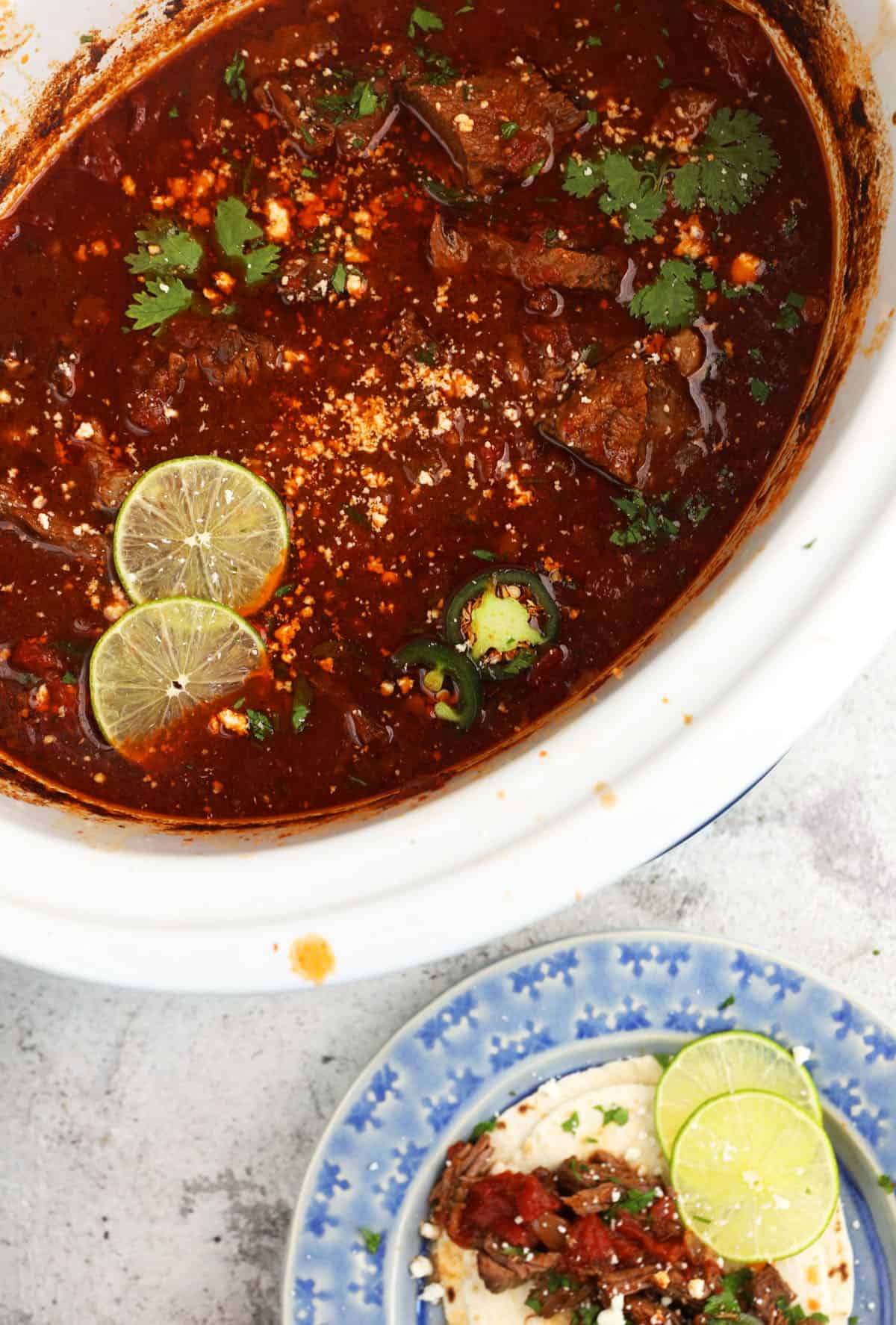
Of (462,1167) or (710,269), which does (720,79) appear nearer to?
(710,269)

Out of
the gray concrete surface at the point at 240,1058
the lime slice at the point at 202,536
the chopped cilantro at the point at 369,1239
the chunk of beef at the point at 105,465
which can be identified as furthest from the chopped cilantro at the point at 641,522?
the chopped cilantro at the point at 369,1239

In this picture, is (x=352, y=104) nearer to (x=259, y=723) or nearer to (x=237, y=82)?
(x=237, y=82)

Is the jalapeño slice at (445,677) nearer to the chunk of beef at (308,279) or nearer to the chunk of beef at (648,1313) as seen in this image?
the chunk of beef at (308,279)

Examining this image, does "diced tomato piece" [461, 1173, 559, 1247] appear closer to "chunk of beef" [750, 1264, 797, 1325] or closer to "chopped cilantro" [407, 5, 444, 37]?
"chunk of beef" [750, 1264, 797, 1325]

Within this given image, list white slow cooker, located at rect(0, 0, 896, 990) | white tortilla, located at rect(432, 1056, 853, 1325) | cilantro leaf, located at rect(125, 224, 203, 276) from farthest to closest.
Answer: white tortilla, located at rect(432, 1056, 853, 1325) → cilantro leaf, located at rect(125, 224, 203, 276) → white slow cooker, located at rect(0, 0, 896, 990)

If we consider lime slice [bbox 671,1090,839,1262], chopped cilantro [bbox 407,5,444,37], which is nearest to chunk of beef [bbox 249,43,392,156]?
chopped cilantro [bbox 407,5,444,37]

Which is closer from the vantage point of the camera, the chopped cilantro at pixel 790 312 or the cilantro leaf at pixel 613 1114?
the chopped cilantro at pixel 790 312
